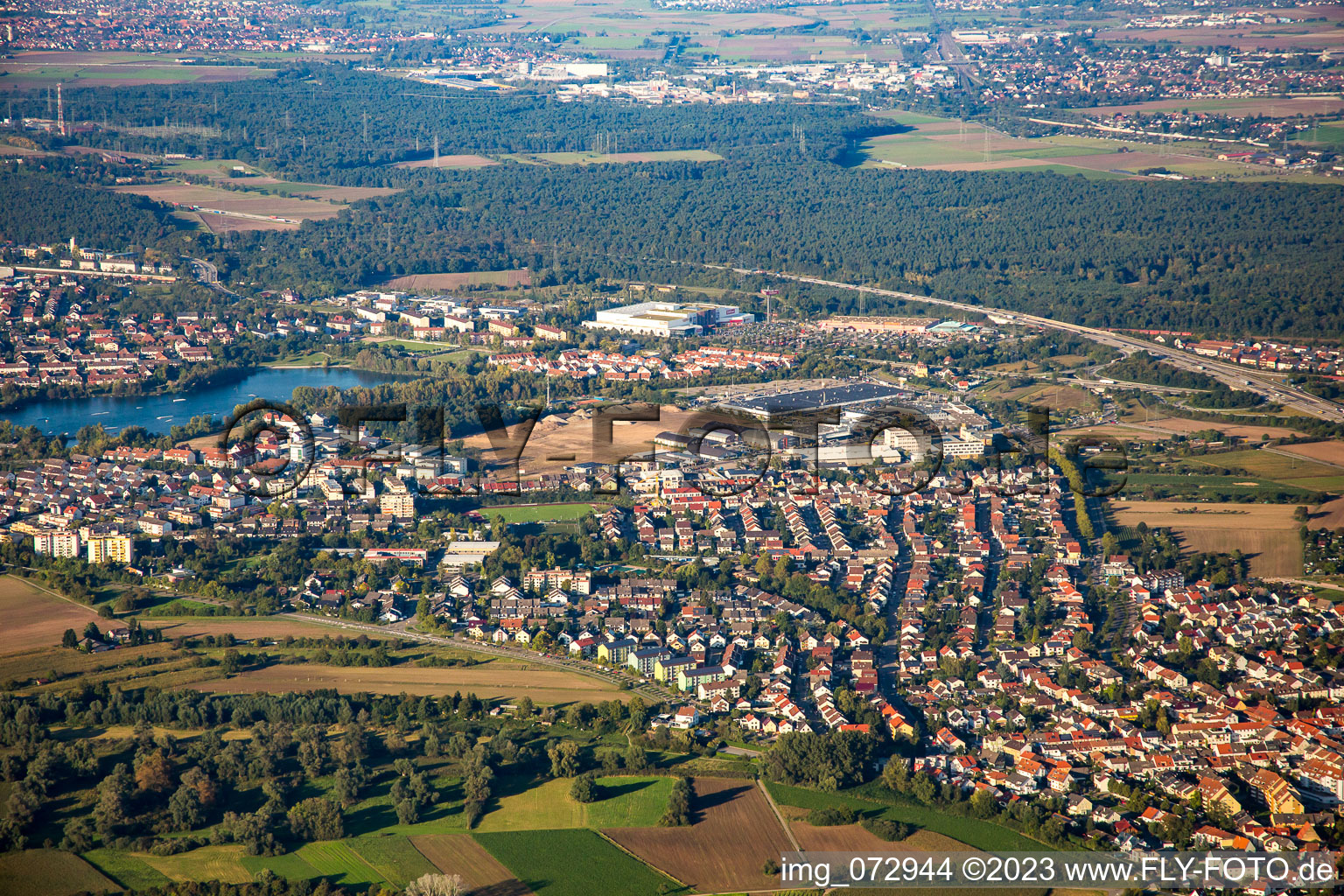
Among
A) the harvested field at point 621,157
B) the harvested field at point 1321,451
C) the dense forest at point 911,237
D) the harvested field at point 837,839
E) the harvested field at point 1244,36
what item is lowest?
the harvested field at point 837,839

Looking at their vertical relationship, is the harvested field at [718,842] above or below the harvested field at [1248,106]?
below

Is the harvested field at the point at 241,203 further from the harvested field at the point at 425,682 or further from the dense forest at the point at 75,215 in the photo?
the harvested field at the point at 425,682

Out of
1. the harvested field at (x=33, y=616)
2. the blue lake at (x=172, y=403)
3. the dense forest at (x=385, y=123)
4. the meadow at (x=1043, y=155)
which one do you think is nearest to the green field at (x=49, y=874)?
the harvested field at (x=33, y=616)

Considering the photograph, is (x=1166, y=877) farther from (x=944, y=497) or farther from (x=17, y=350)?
(x=17, y=350)

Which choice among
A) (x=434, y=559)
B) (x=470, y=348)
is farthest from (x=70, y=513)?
(x=470, y=348)

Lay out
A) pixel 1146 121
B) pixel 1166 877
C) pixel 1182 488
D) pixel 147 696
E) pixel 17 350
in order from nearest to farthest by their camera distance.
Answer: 1. pixel 1166 877
2. pixel 147 696
3. pixel 1182 488
4. pixel 17 350
5. pixel 1146 121

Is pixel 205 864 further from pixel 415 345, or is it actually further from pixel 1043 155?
pixel 1043 155
